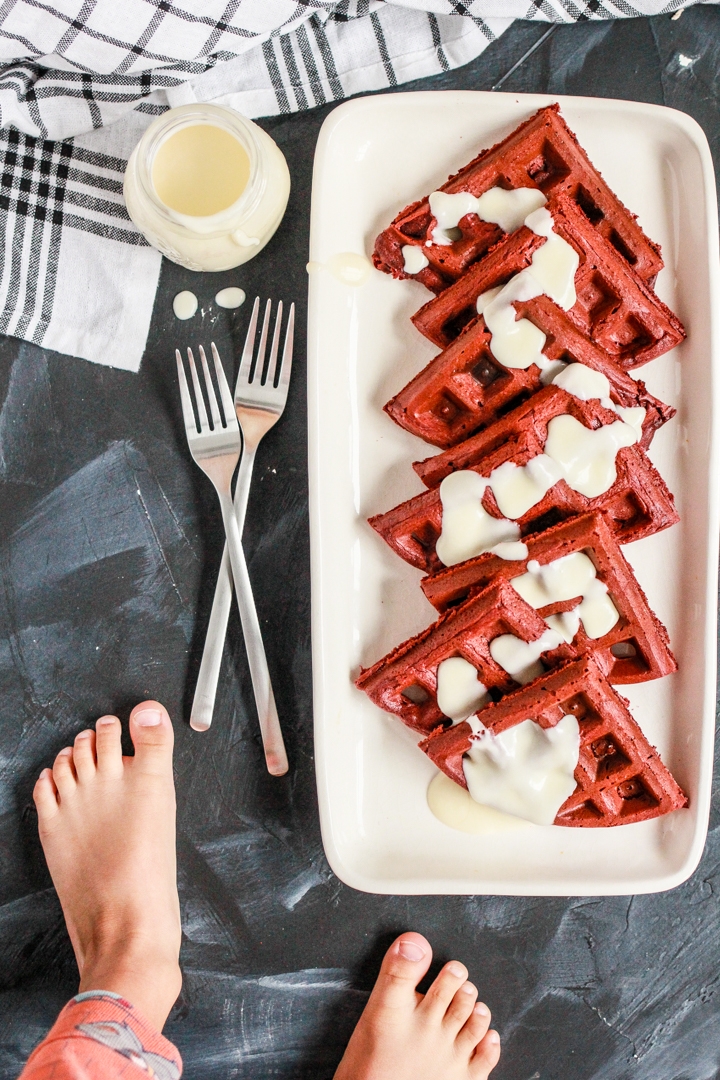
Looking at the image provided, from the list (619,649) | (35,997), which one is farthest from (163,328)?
(35,997)

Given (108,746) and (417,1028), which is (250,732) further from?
(417,1028)

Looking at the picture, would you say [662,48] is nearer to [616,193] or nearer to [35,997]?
[616,193]

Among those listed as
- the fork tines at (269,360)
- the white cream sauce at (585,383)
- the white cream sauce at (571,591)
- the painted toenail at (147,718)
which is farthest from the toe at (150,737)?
the white cream sauce at (585,383)

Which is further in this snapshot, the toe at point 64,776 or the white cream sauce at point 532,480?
the toe at point 64,776

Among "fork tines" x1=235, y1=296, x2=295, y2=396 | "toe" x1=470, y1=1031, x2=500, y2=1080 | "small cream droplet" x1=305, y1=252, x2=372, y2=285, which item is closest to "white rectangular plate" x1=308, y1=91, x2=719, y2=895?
"small cream droplet" x1=305, y1=252, x2=372, y2=285

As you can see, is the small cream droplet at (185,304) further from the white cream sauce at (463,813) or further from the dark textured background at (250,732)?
the white cream sauce at (463,813)

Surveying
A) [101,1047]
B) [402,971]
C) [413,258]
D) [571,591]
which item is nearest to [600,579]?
[571,591]

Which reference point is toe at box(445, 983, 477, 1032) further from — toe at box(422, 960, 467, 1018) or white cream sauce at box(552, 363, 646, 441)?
white cream sauce at box(552, 363, 646, 441)
